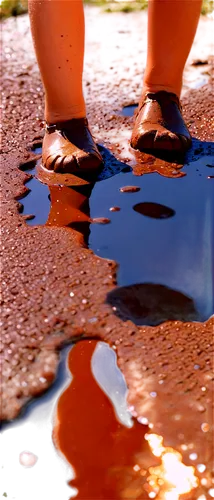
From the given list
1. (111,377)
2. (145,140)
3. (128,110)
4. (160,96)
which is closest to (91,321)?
(111,377)

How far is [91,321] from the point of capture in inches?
55.0

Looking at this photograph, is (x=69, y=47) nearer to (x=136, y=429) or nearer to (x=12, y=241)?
(x=12, y=241)

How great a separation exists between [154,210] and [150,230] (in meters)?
0.10

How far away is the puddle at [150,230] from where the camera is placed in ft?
4.76

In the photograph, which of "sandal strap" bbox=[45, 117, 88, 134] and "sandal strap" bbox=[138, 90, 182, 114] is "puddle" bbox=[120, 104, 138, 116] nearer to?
"sandal strap" bbox=[138, 90, 182, 114]

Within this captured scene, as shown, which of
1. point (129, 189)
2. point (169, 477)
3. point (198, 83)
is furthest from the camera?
point (198, 83)

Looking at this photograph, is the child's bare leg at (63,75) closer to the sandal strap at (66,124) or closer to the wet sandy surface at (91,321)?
the sandal strap at (66,124)

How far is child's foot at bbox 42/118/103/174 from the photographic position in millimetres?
1933

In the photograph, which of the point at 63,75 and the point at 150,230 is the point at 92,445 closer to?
the point at 150,230

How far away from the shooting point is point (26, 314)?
4.65ft

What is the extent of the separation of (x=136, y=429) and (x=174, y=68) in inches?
52.6

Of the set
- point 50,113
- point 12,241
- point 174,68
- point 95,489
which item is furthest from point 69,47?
point 95,489

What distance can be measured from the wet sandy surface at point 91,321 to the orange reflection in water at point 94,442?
0.16 feet

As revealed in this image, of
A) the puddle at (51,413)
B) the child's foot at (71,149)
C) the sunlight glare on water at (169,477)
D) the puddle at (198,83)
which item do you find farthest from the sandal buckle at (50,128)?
the sunlight glare on water at (169,477)
